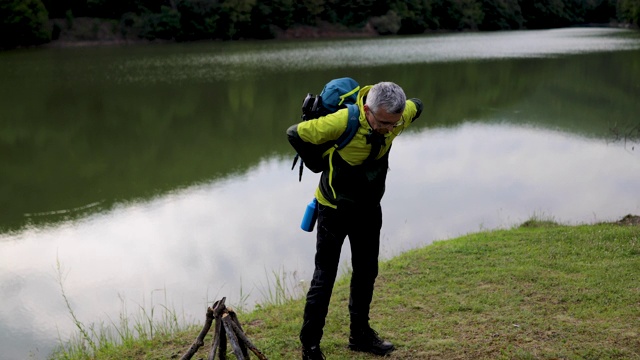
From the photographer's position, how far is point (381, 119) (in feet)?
11.5

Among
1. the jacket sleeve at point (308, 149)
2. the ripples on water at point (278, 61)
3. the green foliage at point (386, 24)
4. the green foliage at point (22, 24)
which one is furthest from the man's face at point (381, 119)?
the green foliage at point (386, 24)

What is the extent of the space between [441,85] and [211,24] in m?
36.6

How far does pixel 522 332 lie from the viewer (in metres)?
4.43

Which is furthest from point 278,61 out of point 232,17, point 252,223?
point 232,17

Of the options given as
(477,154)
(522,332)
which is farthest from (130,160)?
(522,332)

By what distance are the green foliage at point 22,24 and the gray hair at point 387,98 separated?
46.1 m

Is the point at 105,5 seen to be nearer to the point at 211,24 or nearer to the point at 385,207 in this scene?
the point at 211,24

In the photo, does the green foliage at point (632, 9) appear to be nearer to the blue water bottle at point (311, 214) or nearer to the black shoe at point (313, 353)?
the blue water bottle at point (311, 214)

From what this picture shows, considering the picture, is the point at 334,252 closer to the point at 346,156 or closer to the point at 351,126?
the point at 346,156

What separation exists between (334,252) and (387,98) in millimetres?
1068

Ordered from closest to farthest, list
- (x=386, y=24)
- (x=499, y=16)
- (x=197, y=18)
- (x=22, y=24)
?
(x=22, y=24) < (x=197, y=18) < (x=386, y=24) < (x=499, y=16)

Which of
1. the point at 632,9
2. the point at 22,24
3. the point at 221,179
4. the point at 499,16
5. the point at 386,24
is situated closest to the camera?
the point at 221,179

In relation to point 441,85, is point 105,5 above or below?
above

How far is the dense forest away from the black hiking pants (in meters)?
45.9
